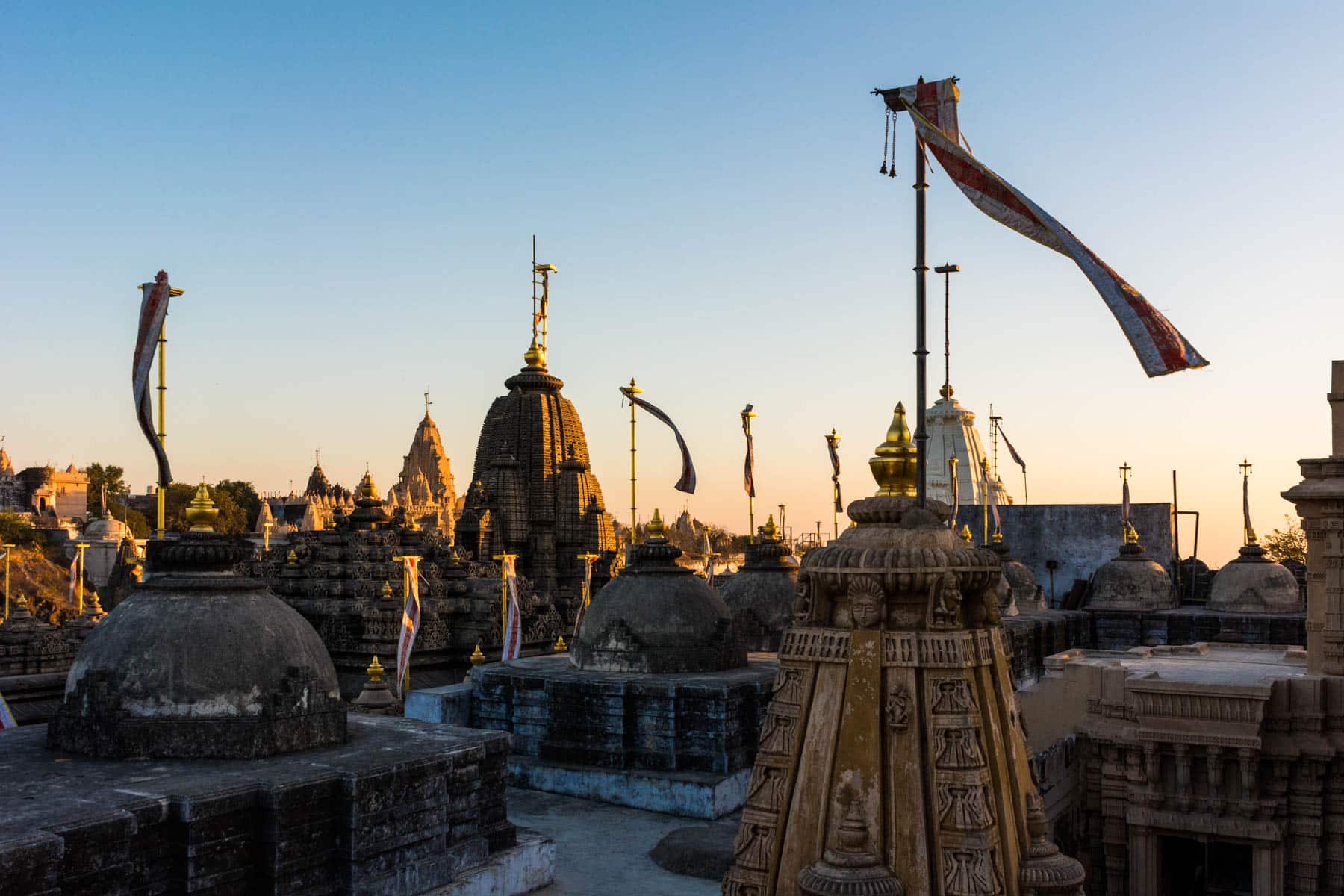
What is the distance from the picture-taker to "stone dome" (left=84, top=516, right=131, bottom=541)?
75000mm

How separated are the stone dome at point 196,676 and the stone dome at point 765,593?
1402 cm

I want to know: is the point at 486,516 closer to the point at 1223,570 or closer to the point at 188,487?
the point at 1223,570

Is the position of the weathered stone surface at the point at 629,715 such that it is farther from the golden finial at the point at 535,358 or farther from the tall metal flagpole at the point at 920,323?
the golden finial at the point at 535,358

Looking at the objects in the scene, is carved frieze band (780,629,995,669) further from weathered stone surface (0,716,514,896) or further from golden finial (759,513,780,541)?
golden finial (759,513,780,541)

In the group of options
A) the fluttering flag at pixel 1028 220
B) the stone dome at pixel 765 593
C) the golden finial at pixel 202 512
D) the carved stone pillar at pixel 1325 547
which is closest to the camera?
the fluttering flag at pixel 1028 220

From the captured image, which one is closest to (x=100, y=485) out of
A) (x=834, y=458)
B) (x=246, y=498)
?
(x=246, y=498)

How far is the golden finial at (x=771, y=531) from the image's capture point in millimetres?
28047

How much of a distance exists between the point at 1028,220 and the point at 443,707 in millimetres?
14905

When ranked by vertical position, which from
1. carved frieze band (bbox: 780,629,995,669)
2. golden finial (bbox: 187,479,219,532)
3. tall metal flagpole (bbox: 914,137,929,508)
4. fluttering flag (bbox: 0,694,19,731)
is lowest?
fluttering flag (bbox: 0,694,19,731)

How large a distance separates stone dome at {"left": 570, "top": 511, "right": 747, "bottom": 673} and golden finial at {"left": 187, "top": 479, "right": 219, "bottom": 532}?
756cm

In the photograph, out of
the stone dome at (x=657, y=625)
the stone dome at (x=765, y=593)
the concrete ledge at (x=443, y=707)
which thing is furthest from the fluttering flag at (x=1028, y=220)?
the stone dome at (x=765, y=593)

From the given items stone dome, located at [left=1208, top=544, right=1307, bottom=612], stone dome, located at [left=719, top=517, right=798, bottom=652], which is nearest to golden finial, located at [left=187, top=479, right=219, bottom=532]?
stone dome, located at [left=719, top=517, right=798, bottom=652]

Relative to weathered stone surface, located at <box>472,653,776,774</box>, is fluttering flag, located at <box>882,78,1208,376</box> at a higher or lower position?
higher

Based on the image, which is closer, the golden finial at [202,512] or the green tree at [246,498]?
the golden finial at [202,512]
